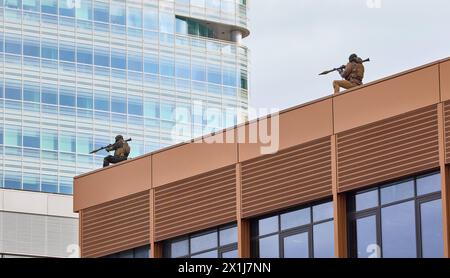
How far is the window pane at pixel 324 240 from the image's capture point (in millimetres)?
44344

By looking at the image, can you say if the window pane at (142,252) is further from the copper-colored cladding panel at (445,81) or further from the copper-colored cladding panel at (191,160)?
the copper-colored cladding panel at (445,81)

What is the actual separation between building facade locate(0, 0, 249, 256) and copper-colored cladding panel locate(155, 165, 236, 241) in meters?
80.6

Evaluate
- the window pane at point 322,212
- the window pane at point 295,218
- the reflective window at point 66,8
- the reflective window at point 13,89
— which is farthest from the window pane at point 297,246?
the reflective window at point 66,8

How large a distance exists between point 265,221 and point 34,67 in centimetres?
9347

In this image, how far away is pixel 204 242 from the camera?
161 feet

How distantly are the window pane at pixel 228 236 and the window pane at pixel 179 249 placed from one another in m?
1.68

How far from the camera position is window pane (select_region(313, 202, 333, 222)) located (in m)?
44.6

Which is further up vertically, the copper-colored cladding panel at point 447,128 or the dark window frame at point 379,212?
the copper-colored cladding panel at point 447,128

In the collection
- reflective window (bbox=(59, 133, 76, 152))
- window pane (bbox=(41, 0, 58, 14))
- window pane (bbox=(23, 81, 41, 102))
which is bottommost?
reflective window (bbox=(59, 133, 76, 152))

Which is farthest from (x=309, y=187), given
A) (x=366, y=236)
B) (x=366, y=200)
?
(x=366, y=236)

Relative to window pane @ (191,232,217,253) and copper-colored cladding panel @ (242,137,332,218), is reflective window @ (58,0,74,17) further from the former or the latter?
copper-colored cladding panel @ (242,137,332,218)

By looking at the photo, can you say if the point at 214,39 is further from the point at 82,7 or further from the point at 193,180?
the point at 193,180

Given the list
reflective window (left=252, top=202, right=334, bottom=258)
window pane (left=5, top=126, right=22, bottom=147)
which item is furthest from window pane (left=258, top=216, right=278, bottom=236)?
window pane (left=5, top=126, right=22, bottom=147)
